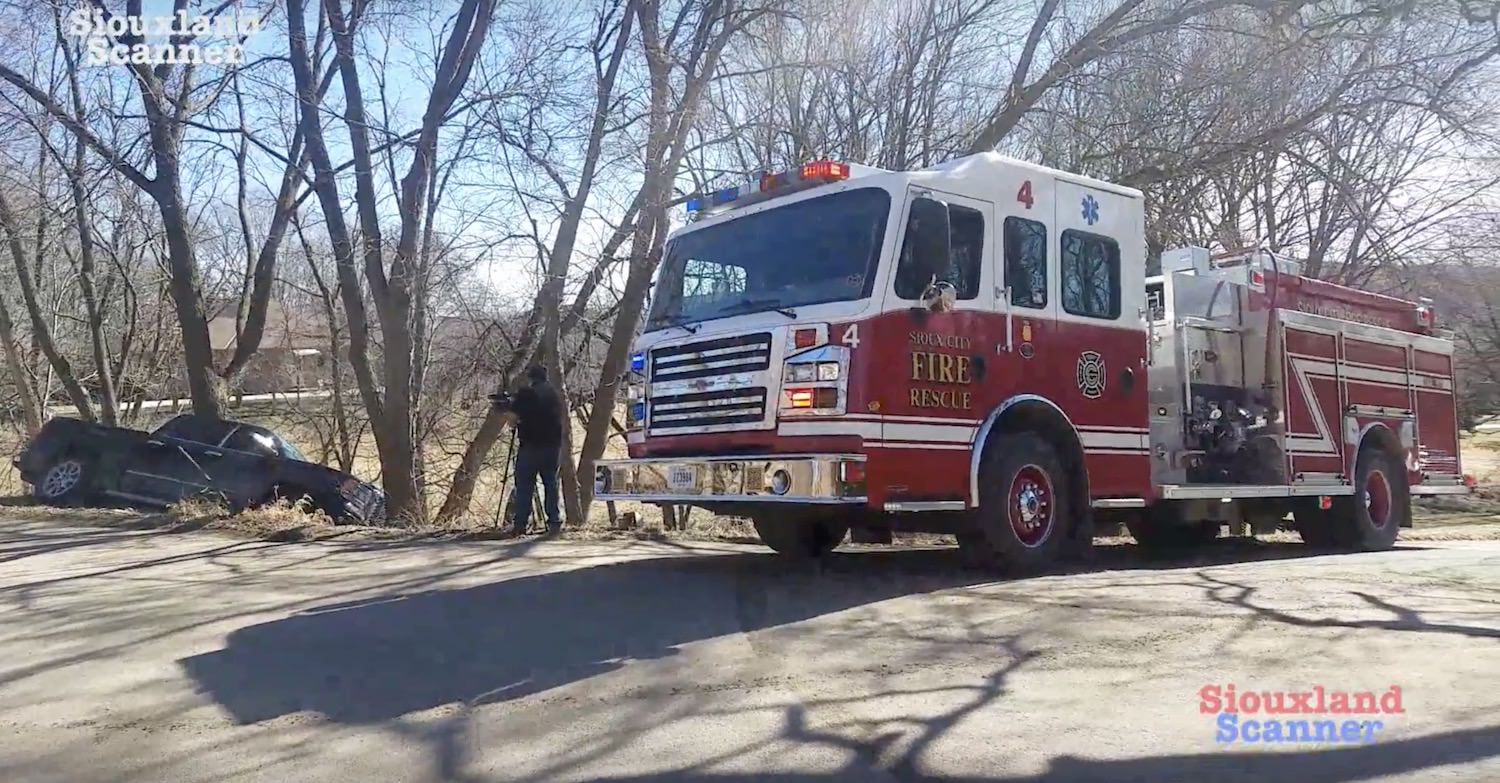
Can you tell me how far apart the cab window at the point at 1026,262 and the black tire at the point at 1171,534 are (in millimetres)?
3205

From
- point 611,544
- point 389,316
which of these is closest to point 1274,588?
point 611,544

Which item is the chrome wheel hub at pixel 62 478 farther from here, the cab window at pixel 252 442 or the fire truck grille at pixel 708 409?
the fire truck grille at pixel 708 409

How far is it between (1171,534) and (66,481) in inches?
526

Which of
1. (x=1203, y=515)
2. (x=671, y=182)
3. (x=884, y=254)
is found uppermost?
(x=671, y=182)

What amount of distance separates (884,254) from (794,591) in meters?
2.36

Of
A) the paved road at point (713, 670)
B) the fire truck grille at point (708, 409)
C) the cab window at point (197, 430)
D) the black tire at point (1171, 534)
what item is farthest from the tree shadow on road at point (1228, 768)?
the cab window at point (197, 430)

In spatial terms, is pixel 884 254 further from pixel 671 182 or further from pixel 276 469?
pixel 276 469

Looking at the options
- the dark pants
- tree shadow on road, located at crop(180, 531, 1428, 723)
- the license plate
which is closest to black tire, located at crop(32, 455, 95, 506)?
the dark pants

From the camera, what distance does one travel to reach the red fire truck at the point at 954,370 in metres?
8.10

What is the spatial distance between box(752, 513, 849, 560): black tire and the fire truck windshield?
76.2 inches

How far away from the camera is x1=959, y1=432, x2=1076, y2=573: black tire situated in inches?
341

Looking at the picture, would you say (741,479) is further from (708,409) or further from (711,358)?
(711,358)

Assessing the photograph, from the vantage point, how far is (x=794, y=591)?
27.7 feet

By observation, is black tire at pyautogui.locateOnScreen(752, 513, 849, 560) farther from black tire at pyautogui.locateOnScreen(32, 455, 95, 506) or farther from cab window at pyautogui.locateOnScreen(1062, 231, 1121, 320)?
black tire at pyautogui.locateOnScreen(32, 455, 95, 506)
